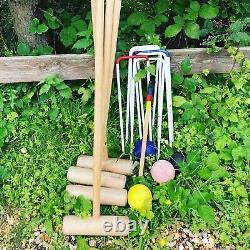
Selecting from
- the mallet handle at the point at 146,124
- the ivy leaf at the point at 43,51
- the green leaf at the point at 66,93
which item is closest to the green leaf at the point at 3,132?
the green leaf at the point at 66,93

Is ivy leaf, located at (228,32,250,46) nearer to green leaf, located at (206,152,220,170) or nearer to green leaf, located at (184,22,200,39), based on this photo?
green leaf, located at (184,22,200,39)

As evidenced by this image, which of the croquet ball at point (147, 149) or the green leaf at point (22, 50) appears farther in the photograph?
the green leaf at point (22, 50)

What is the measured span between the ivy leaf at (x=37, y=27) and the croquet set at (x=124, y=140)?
0.54 m

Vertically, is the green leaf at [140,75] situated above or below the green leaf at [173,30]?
below

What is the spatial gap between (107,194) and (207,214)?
1.95 feet

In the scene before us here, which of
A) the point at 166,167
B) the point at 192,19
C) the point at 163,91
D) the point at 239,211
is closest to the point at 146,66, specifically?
the point at 163,91

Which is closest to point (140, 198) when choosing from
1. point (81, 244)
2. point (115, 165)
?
point (115, 165)

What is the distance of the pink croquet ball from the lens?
2.88 m

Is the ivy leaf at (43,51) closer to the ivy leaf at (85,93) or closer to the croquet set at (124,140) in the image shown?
the ivy leaf at (85,93)

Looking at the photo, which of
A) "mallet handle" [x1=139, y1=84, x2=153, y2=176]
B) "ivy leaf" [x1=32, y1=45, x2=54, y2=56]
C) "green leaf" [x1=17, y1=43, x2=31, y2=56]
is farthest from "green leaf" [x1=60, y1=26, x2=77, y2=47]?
"mallet handle" [x1=139, y1=84, x2=153, y2=176]

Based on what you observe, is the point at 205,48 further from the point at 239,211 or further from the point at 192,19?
the point at 239,211

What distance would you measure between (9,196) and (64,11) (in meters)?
1.31

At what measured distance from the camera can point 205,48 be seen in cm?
310

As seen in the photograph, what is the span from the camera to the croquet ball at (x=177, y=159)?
9.82 ft
